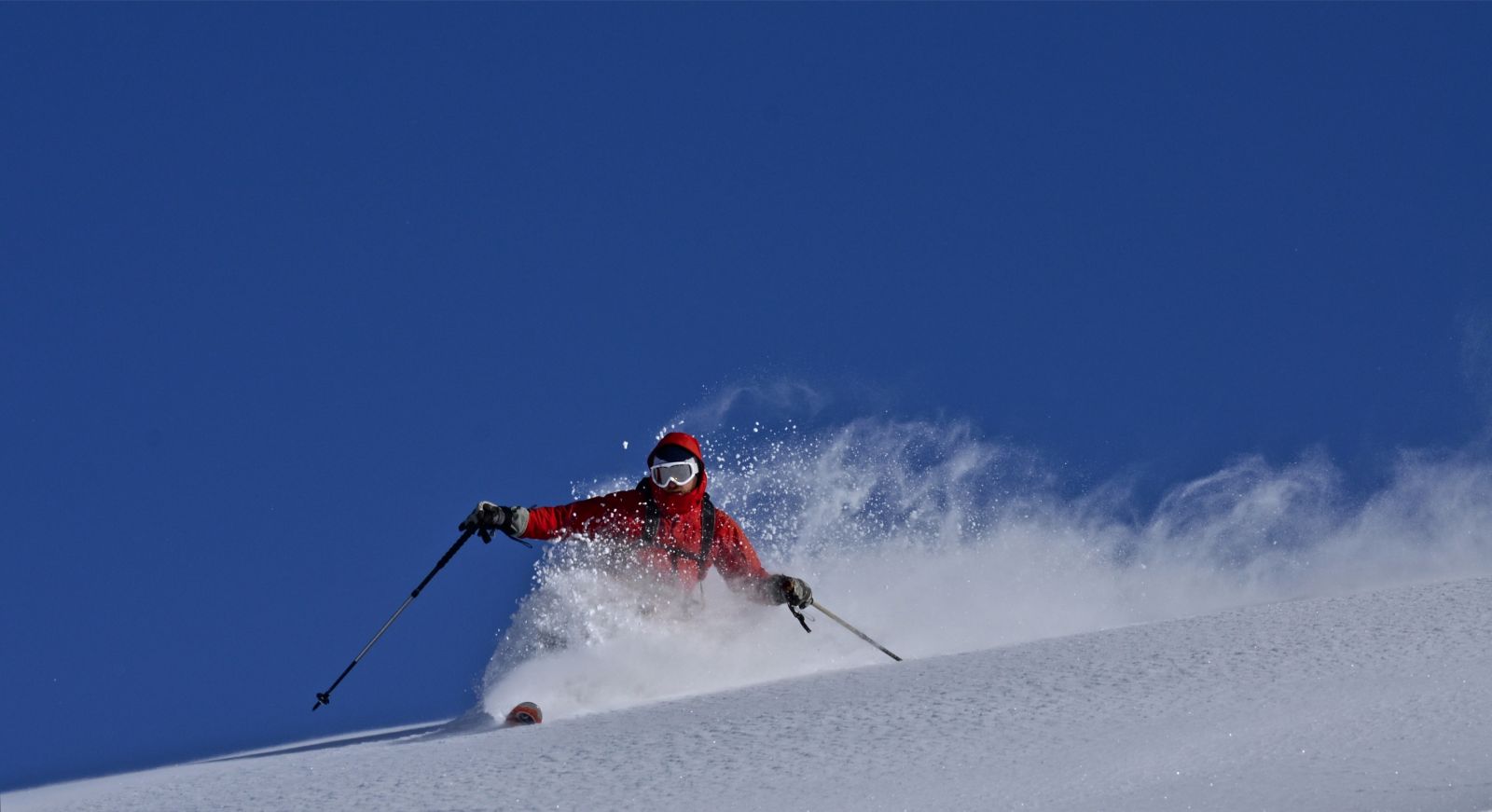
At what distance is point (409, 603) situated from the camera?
10.4 m

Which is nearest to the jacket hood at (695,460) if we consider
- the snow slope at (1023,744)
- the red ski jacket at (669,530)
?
the red ski jacket at (669,530)

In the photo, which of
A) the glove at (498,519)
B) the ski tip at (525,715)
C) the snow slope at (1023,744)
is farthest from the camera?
the glove at (498,519)

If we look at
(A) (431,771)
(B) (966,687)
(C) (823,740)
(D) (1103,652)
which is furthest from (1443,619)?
(A) (431,771)

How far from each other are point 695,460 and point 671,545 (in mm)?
580

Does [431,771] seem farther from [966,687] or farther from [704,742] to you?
[966,687]

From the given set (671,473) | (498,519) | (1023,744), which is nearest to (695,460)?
(671,473)

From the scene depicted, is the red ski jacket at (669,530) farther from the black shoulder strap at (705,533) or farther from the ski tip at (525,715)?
the ski tip at (525,715)

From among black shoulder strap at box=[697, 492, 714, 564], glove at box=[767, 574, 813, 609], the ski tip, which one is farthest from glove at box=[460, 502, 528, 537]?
glove at box=[767, 574, 813, 609]

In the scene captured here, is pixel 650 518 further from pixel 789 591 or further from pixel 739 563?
pixel 789 591

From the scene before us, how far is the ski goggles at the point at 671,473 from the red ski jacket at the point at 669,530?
3.3 inches

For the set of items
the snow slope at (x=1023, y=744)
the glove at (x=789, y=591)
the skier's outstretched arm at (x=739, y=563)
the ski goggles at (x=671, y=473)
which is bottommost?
the snow slope at (x=1023, y=744)

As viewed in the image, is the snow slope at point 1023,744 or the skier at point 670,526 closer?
the snow slope at point 1023,744

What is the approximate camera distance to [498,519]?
9984 millimetres

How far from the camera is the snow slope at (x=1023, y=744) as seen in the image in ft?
19.5
